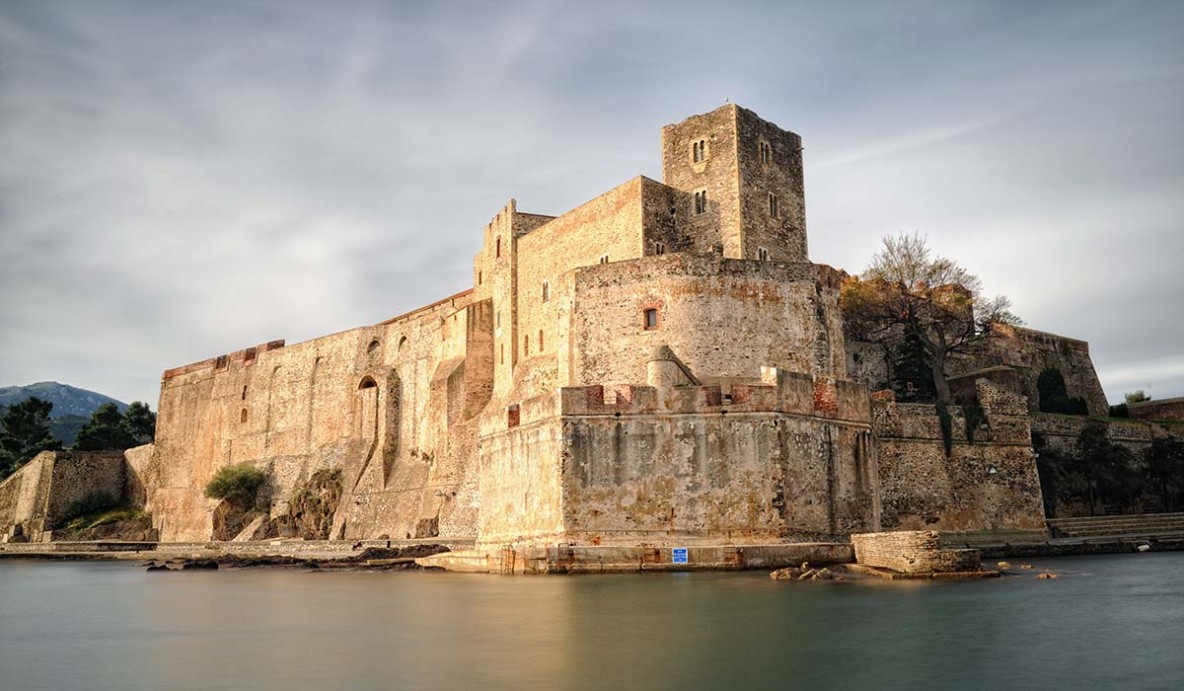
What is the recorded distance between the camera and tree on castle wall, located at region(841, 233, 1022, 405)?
1305 inches

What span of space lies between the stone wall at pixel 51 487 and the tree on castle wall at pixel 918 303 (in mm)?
40658

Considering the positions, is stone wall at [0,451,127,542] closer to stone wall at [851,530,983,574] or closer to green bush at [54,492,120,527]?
green bush at [54,492,120,527]

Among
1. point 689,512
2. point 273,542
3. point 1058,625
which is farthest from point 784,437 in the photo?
point 273,542

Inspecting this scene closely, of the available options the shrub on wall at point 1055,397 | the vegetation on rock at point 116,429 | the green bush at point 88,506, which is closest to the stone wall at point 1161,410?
the shrub on wall at point 1055,397

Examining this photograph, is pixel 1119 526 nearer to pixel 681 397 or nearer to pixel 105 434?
pixel 681 397

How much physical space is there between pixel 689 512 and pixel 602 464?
2147 millimetres

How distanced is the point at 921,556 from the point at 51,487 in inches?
1846

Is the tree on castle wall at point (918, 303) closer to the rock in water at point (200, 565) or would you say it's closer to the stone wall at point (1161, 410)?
the stone wall at point (1161, 410)

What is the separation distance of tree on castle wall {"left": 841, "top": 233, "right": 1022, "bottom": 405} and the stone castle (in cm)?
148

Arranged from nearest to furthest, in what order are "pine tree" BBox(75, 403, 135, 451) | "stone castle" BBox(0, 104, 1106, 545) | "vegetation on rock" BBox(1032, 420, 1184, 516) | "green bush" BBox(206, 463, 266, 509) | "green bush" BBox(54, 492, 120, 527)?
"stone castle" BBox(0, 104, 1106, 545) → "vegetation on rock" BBox(1032, 420, 1184, 516) → "green bush" BBox(206, 463, 266, 509) → "green bush" BBox(54, 492, 120, 527) → "pine tree" BBox(75, 403, 135, 451)

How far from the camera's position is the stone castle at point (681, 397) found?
72.7 feet

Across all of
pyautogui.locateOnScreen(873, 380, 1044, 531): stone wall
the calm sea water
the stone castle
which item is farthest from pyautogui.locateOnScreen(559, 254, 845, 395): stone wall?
the calm sea water

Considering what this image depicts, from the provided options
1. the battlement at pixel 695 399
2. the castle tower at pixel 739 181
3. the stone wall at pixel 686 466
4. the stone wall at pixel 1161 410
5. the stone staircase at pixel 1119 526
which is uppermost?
the castle tower at pixel 739 181

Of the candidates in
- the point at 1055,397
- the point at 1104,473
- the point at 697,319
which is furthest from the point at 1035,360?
the point at 697,319
